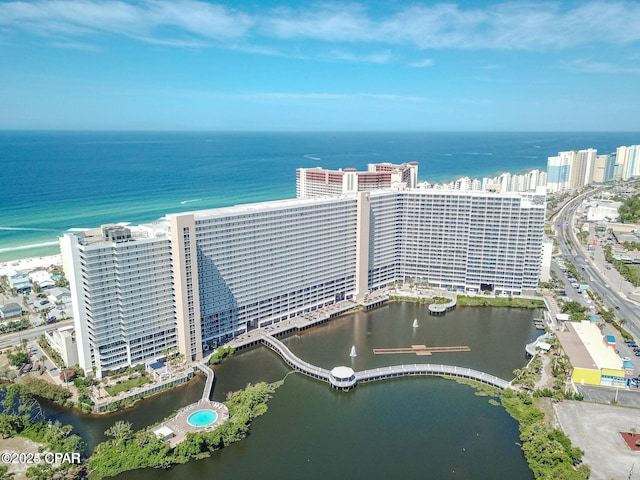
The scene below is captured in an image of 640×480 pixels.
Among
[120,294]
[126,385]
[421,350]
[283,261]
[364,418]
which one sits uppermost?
[120,294]

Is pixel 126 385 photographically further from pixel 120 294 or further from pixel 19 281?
pixel 19 281

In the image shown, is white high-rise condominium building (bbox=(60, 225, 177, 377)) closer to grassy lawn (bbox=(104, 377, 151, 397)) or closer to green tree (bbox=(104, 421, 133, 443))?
grassy lawn (bbox=(104, 377, 151, 397))

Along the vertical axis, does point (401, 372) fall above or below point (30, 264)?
below

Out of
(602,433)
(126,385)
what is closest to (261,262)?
(126,385)

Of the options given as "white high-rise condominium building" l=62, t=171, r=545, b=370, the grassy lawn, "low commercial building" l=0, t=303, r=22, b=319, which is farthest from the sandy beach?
the grassy lawn

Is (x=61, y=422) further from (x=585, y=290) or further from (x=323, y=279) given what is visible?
(x=585, y=290)

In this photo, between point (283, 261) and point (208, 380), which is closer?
point (208, 380)
